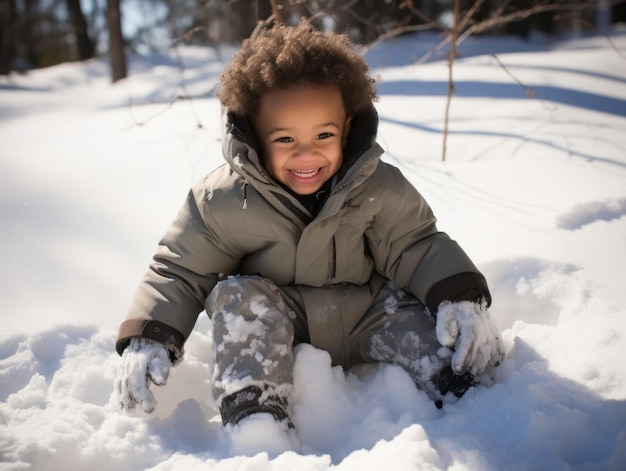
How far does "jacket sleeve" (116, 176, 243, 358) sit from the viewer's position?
1.38 meters

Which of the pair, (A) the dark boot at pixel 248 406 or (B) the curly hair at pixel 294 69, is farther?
(B) the curly hair at pixel 294 69

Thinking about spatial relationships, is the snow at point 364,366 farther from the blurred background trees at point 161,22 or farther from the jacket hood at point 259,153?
the blurred background trees at point 161,22

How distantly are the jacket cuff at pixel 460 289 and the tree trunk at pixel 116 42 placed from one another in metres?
7.16

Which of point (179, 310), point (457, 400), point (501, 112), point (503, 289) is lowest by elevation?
point (457, 400)

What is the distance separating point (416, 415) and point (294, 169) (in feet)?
2.43

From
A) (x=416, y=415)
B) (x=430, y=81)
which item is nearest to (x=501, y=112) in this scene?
(x=430, y=81)

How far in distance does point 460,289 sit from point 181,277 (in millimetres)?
787

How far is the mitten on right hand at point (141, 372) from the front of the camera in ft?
4.17

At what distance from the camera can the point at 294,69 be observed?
55.9 inches

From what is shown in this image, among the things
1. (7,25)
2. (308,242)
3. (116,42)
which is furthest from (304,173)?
(7,25)

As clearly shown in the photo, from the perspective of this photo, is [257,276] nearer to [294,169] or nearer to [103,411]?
→ [294,169]

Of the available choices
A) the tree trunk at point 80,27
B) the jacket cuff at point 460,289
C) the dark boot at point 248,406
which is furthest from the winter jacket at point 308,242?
the tree trunk at point 80,27

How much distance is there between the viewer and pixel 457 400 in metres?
1.35

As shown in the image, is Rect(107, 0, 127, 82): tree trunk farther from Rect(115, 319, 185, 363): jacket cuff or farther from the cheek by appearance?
Rect(115, 319, 185, 363): jacket cuff
